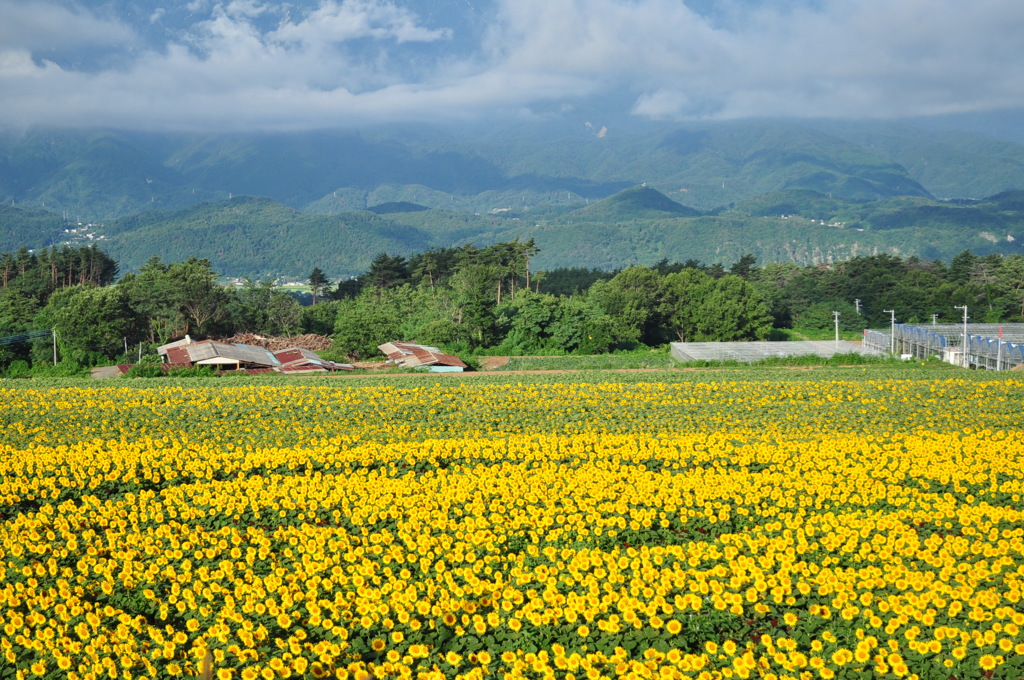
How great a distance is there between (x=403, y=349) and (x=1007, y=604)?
44.2 m

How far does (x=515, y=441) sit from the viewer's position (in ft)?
56.8

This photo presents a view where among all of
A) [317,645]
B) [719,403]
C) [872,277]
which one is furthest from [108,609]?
[872,277]

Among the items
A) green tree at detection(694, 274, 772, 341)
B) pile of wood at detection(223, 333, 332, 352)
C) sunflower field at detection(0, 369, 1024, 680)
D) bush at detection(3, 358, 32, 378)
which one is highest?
green tree at detection(694, 274, 772, 341)

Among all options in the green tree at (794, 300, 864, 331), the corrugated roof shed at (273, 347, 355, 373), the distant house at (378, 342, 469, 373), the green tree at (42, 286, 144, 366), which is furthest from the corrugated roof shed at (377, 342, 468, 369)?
the green tree at (794, 300, 864, 331)

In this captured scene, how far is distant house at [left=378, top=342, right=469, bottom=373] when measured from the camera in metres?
46.4

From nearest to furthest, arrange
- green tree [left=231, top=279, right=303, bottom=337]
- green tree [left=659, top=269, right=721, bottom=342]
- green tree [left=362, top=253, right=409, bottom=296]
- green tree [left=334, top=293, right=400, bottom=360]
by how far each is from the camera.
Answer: green tree [left=334, top=293, right=400, bottom=360] < green tree [left=231, top=279, right=303, bottom=337] < green tree [left=659, top=269, right=721, bottom=342] < green tree [left=362, top=253, right=409, bottom=296]

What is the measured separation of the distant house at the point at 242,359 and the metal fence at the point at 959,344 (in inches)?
1224

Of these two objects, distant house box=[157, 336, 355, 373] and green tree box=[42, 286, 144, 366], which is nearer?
distant house box=[157, 336, 355, 373]

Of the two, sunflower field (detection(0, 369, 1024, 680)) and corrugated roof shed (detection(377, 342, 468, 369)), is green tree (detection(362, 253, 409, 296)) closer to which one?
corrugated roof shed (detection(377, 342, 468, 369))

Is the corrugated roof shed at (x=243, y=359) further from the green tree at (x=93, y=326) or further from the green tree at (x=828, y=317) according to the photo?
the green tree at (x=828, y=317)

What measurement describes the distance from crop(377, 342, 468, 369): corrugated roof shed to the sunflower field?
28.0 metres

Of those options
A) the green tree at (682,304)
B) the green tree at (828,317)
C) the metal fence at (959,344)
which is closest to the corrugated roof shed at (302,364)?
the metal fence at (959,344)

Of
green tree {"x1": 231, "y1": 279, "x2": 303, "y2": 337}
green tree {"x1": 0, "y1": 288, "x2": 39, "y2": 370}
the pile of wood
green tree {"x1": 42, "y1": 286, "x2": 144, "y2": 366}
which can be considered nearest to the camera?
green tree {"x1": 42, "y1": 286, "x2": 144, "y2": 366}

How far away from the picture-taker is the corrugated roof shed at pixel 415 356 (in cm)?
4734
